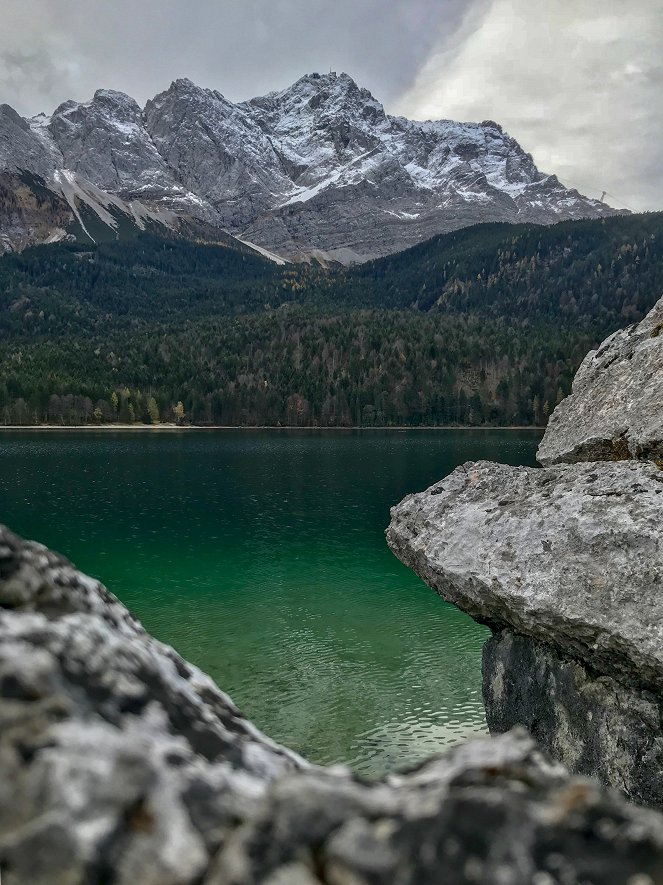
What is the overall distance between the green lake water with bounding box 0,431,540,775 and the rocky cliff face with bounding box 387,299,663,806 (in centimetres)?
341

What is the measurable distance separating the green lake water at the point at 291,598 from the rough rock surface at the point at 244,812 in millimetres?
9257

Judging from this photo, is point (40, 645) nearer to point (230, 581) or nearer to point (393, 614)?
point (393, 614)

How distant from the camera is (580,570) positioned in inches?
311

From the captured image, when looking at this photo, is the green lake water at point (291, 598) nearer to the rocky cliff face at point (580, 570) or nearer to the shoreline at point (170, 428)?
the rocky cliff face at point (580, 570)

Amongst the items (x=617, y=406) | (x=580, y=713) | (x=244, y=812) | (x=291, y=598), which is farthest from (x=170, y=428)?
(x=244, y=812)

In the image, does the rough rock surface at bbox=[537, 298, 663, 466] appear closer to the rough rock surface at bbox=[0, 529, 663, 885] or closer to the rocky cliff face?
the rocky cliff face

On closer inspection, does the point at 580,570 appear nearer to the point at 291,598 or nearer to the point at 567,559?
the point at 567,559

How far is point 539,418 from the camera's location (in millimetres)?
182750

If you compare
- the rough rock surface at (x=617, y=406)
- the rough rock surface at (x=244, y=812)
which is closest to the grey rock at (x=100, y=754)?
the rough rock surface at (x=244, y=812)

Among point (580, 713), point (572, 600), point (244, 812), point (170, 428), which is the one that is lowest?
point (580, 713)

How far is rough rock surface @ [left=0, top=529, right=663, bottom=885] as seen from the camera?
187 cm

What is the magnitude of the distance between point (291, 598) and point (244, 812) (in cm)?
2087

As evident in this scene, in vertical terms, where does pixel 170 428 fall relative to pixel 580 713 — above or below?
above

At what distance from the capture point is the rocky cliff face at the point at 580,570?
7.46m
